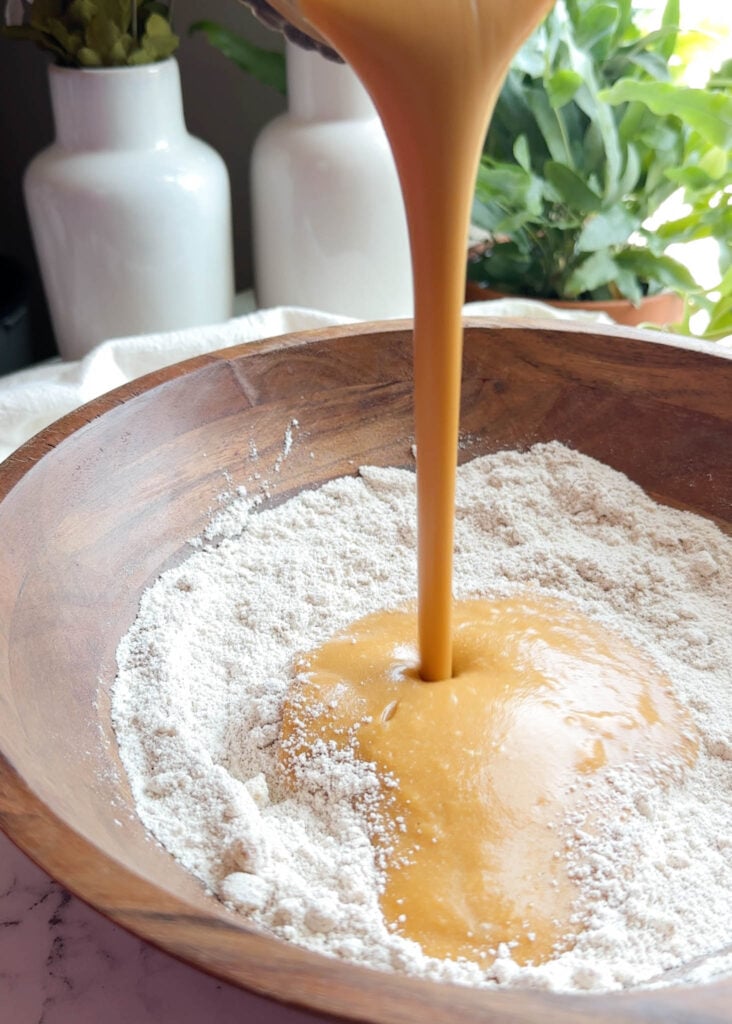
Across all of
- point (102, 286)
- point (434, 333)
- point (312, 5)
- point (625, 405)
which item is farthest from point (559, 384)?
point (102, 286)

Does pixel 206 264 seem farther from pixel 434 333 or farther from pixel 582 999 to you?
pixel 582 999

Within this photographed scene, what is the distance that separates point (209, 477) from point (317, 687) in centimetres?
23

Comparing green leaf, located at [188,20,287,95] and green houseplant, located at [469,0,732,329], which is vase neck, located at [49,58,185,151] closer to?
green leaf, located at [188,20,287,95]

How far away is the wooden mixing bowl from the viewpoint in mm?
366

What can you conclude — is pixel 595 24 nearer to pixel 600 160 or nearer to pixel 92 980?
pixel 600 160

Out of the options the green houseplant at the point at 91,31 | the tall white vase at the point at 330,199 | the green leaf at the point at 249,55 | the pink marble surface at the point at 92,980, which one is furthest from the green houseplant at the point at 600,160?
→ the pink marble surface at the point at 92,980

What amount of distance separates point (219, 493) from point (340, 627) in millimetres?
158

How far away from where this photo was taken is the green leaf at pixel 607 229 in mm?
1137

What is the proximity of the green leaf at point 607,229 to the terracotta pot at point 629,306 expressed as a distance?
0.06 meters

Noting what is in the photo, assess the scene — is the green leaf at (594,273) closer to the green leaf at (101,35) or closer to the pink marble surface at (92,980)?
the green leaf at (101,35)

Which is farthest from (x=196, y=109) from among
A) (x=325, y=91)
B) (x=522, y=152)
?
(x=522, y=152)

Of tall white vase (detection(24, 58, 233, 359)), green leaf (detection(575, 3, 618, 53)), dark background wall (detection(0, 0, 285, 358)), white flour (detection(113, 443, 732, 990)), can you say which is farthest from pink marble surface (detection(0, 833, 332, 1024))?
dark background wall (detection(0, 0, 285, 358))

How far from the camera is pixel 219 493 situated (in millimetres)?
830

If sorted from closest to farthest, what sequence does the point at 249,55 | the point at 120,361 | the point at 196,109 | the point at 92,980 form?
the point at 92,980
the point at 120,361
the point at 249,55
the point at 196,109
